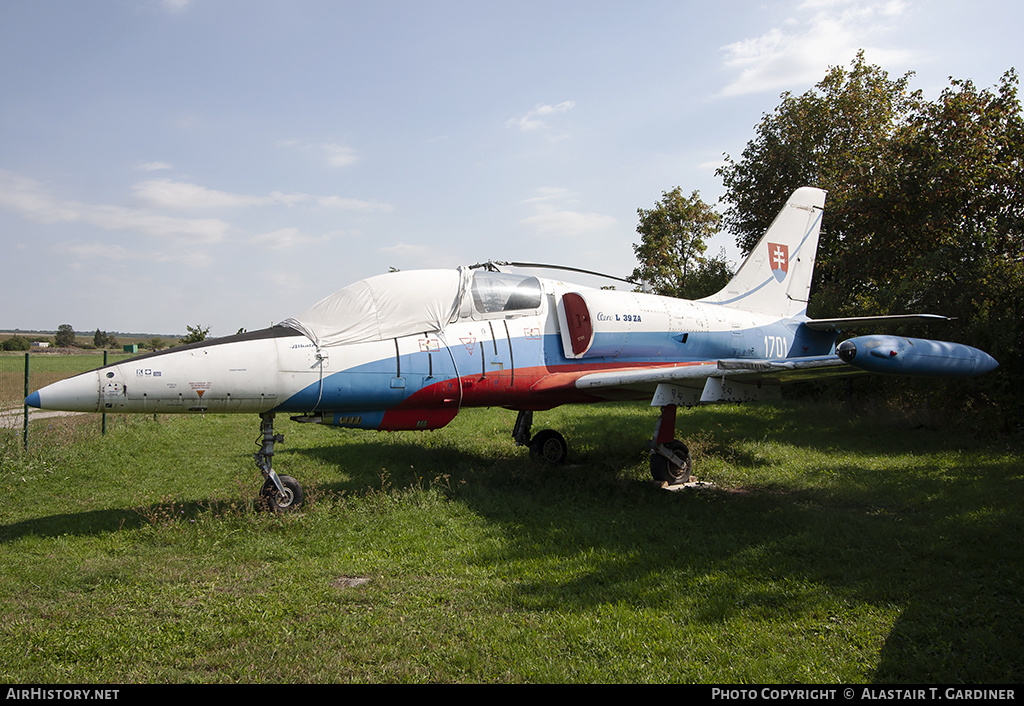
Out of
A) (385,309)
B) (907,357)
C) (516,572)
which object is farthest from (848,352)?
(385,309)

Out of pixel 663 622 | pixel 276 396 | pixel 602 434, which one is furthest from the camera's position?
pixel 602 434

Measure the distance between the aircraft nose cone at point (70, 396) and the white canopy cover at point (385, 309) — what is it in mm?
2049

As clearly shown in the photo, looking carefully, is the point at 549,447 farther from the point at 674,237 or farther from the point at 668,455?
the point at 674,237

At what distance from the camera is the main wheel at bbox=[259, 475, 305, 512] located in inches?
276

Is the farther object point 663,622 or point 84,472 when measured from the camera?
point 84,472

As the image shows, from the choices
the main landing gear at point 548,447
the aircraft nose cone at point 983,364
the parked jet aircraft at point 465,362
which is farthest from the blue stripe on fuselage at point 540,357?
the aircraft nose cone at point 983,364

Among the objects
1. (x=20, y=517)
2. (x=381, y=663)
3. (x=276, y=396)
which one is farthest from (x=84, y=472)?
(x=381, y=663)

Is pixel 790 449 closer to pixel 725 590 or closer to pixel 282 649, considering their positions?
pixel 725 590

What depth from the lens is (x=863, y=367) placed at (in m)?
6.05

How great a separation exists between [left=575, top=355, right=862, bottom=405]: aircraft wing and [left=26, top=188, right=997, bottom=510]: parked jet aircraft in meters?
0.03

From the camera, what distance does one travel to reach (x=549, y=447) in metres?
10.8

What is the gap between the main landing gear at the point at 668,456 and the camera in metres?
8.99

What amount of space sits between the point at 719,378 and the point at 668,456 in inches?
57.8

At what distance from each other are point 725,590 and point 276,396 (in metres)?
4.89
